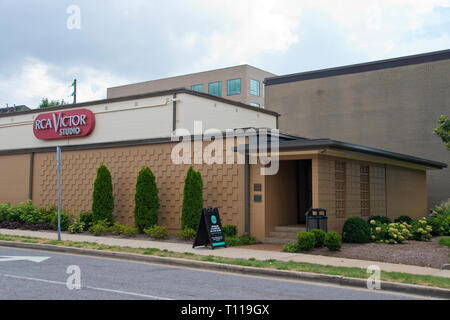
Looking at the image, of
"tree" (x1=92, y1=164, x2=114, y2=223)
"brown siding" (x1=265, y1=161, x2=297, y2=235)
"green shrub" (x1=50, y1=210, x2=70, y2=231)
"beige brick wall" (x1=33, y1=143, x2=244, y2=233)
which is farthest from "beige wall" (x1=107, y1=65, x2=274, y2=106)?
"brown siding" (x1=265, y1=161, x2=297, y2=235)

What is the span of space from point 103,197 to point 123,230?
6.66ft

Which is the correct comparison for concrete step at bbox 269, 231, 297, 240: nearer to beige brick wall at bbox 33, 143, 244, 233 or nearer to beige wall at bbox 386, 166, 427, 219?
beige brick wall at bbox 33, 143, 244, 233

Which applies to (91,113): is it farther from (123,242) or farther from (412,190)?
(412,190)

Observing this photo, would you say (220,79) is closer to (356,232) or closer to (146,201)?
(146,201)

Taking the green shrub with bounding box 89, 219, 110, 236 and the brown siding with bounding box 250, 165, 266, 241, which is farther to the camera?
the green shrub with bounding box 89, 219, 110, 236

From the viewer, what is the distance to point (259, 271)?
434 inches

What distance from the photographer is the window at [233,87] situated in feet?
216

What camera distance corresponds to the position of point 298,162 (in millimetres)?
19000

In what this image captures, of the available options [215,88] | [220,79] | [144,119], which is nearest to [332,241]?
[144,119]

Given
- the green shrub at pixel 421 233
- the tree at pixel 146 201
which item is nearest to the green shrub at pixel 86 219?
the tree at pixel 146 201

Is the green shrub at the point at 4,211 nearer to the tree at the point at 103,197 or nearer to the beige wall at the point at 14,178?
the beige wall at the point at 14,178

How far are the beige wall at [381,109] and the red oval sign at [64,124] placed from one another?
1465 cm

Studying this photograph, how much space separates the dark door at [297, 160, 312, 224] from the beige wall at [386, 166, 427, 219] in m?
3.51

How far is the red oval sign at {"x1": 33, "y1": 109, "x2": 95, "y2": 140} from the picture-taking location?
2292 cm
